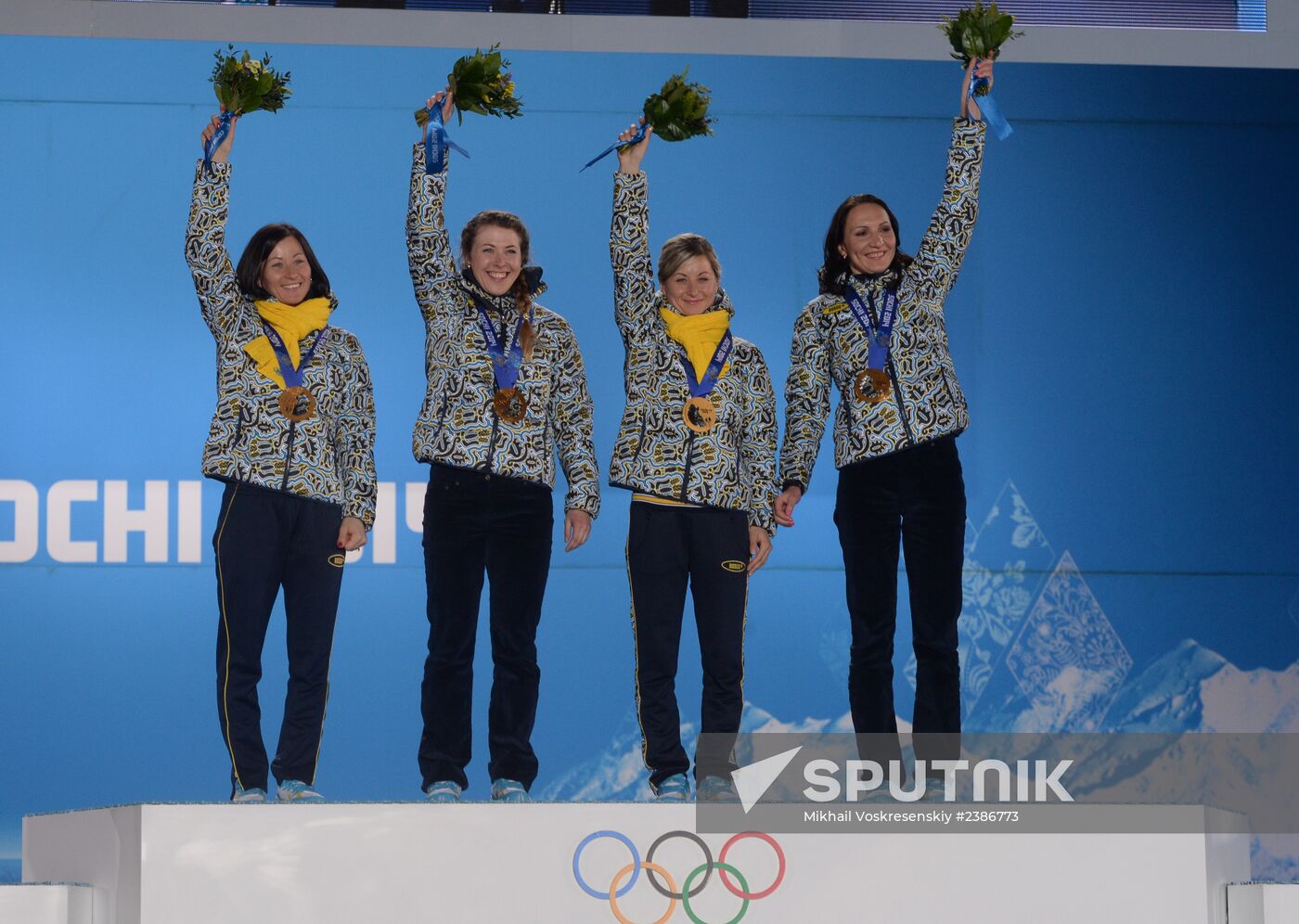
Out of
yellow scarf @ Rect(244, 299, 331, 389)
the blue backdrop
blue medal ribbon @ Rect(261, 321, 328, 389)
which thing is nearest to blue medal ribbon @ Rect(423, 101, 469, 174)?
yellow scarf @ Rect(244, 299, 331, 389)

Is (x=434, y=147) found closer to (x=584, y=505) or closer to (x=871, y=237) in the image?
(x=584, y=505)

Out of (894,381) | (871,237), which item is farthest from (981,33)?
(894,381)

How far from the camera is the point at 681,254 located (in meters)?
3.98

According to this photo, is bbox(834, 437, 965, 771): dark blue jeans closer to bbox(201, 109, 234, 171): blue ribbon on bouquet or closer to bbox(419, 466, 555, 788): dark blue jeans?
bbox(419, 466, 555, 788): dark blue jeans

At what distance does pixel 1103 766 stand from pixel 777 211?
6.88ft

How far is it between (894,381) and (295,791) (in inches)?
66.5

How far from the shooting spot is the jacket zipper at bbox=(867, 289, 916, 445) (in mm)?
3832

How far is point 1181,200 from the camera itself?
5508mm

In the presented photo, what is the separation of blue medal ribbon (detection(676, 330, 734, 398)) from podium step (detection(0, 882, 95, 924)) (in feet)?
5.75

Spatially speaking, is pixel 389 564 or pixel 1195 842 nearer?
pixel 1195 842

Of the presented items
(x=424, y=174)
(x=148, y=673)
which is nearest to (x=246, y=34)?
(x=424, y=174)

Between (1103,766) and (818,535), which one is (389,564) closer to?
(818,535)

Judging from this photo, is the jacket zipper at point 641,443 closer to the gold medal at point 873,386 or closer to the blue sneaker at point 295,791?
the gold medal at point 873,386

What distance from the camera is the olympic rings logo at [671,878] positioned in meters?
2.96
